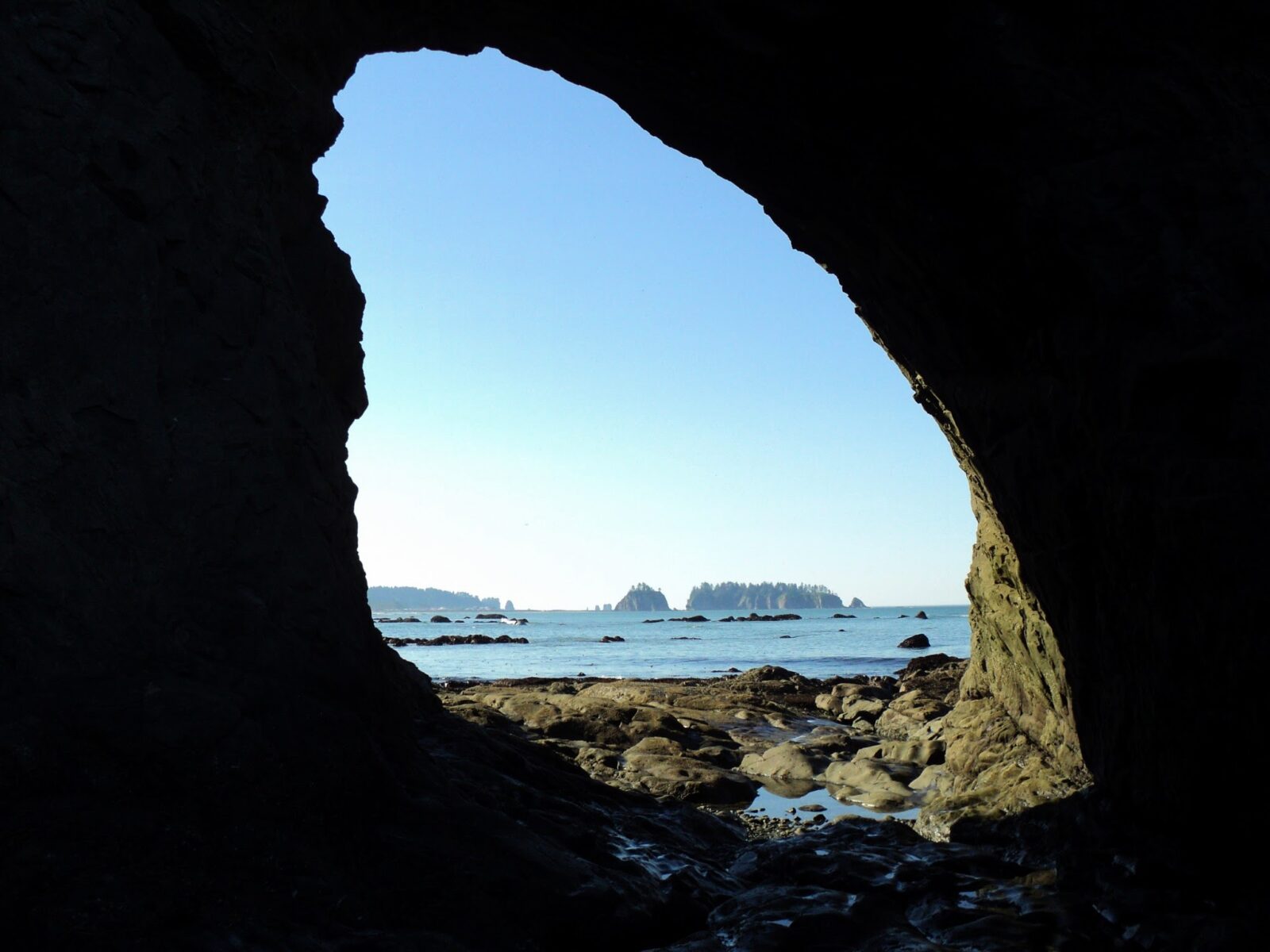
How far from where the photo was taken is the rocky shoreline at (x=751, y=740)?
15891mm

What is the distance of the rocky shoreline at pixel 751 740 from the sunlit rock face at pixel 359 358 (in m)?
4.52

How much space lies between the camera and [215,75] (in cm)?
824

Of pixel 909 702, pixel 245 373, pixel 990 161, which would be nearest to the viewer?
pixel 245 373

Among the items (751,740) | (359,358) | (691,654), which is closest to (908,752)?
(751,740)

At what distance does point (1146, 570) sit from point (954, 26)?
17.4ft

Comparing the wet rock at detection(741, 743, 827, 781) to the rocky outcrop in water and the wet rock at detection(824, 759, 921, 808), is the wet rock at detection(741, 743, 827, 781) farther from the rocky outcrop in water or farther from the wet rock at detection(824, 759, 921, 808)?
the rocky outcrop in water

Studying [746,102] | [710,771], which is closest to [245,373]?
[746,102]

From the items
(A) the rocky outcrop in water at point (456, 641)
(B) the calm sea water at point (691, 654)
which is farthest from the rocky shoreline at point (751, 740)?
(A) the rocky outcrop in water at point (456, 641)

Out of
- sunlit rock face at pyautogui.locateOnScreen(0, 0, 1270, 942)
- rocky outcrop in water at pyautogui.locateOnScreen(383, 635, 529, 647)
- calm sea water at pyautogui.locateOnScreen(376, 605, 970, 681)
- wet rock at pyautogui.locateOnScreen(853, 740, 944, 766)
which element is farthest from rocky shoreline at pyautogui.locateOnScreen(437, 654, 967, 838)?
rocky outcrop in water at pyautogui.locateOnScreen(383, 635, 529, 647)

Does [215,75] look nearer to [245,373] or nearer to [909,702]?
[245,373]

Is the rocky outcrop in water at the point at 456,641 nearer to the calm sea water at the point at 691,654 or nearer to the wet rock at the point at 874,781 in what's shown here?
the calm sea water at the point at 691,654

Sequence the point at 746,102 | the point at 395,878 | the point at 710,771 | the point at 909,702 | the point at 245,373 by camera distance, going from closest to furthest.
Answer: the point at 395,878, the point at 245,373, the point at 746,102, the point at 710,771, the point at 909,702

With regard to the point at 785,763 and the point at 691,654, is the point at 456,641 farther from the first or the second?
the point at 785,763

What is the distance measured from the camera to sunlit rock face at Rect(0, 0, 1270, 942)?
643 cm
